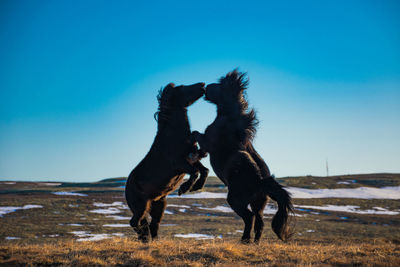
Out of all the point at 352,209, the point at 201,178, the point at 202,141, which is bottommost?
the point at 352,209

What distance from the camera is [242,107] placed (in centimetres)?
741

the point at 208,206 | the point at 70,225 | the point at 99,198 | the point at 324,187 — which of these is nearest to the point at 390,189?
the point at 324,187

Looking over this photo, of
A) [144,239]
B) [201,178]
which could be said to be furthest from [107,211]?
[201,178]

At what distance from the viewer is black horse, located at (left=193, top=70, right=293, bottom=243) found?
6363 millimetres

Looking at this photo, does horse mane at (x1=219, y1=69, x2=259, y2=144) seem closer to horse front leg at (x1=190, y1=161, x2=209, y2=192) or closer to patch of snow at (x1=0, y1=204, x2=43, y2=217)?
horse front leg at (x1=190, y1=161, x2=209, y2=192)

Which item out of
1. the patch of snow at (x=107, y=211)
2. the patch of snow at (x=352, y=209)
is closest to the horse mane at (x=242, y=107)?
the patch of snow at (x=107, y=211)

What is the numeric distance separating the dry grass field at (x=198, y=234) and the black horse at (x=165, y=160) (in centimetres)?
85

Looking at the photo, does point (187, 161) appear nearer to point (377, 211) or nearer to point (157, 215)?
point (157, 215)

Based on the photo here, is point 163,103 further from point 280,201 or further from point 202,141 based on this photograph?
point 280,201

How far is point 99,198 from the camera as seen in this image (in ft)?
115

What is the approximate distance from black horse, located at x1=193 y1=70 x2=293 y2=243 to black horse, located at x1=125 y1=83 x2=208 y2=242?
0.40m

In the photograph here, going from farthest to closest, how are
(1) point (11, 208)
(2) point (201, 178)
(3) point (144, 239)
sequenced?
1. (1) point (11, 208)
2. (3) point (144, 239)
3. (2) point (201, 178)

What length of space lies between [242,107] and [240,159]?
1387 mm

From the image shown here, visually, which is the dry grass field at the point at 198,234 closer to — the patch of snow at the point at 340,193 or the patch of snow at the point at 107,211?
the patch of snow at the point at 107,211
